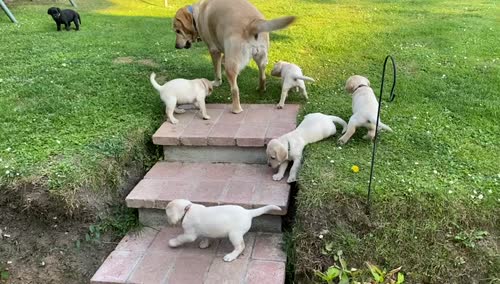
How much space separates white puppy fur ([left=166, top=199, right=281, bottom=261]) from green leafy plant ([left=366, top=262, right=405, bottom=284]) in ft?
2.52

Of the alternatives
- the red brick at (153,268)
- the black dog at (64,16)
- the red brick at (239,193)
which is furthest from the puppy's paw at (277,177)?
the black dog at (64,16)

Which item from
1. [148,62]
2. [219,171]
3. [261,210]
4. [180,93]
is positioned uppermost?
[180,93]

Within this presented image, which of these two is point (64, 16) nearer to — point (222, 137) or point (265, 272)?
point (222, 137)

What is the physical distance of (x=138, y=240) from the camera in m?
3.22

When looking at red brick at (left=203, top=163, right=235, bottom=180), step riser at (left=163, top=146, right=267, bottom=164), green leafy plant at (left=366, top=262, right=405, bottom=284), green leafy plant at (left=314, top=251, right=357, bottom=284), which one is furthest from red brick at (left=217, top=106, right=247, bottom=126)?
green leafy plant at (left=366, top=262, right=405, bottom=284)

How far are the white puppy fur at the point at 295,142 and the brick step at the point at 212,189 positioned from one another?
13cm

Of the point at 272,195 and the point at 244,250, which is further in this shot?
the point at 272,195

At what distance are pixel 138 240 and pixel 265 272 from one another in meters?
1.00

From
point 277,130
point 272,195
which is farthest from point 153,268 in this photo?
point 277,130

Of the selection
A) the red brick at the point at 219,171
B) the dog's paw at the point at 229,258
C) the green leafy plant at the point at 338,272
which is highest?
the red brick at the point at 219,171

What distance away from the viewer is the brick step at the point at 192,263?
2803mm

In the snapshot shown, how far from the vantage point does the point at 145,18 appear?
8.65 m

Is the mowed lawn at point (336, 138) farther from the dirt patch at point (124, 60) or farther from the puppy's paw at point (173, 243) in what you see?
the puppy's paw at point (173, 243)

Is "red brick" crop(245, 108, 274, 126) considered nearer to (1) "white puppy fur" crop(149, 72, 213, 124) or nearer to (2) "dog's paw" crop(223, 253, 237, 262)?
(1) "white puppy fur" crop(149, 72, 213, 124)
